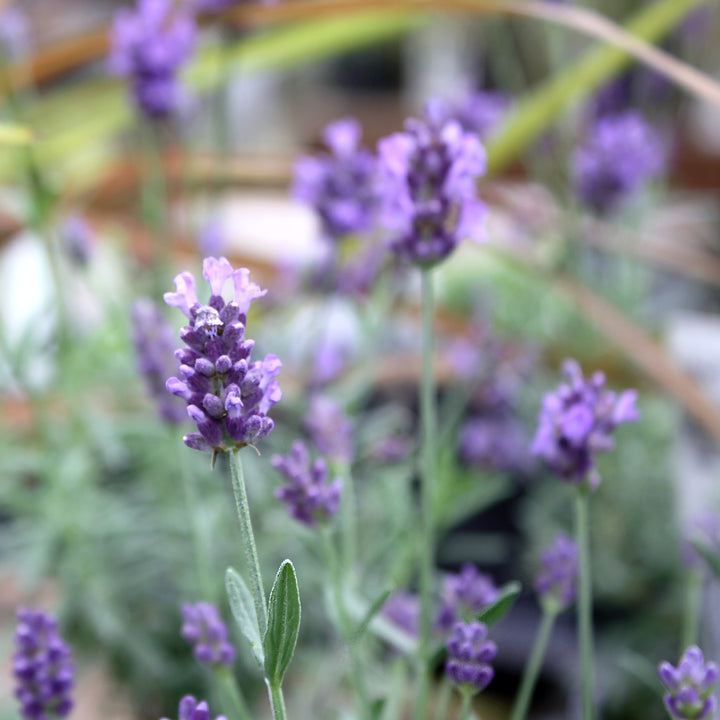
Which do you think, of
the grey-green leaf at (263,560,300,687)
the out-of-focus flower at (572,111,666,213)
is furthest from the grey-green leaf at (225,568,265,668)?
Result: the out-of-focus flower at (572,111,666,213)

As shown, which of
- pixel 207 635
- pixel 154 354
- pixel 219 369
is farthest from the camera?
pixel 154 354

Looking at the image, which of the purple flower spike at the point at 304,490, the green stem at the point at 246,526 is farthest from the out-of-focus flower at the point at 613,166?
the green stem at the point at 246,526

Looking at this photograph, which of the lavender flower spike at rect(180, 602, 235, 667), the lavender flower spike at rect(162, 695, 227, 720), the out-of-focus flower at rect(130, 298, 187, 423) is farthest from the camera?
the out-of-focus flower at rect(130, 298, 187, 423)

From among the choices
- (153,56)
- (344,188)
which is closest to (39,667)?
(344,188)

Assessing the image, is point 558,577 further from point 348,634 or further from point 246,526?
point 246,526

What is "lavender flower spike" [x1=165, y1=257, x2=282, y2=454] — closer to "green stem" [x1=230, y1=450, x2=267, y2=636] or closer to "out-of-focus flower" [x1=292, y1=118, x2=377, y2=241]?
"green stem" [x1=230, y1=450, x2=267, y2=636]
